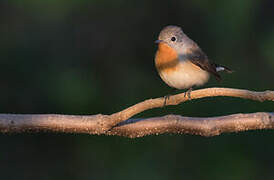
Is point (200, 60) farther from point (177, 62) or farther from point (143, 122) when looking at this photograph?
point (143, 122)

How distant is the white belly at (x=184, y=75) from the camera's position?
4367 mm

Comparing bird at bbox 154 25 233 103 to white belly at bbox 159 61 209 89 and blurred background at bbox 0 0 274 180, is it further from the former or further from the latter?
blurred background at bbox 0 0 274 180

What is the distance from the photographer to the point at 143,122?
121 inches

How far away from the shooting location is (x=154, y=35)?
20.6ft

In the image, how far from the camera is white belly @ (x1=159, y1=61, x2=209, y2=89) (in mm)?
4367

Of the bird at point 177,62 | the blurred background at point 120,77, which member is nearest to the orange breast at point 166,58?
the bird at point 177,62

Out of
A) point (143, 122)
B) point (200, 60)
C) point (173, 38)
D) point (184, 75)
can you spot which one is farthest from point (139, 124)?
point (200, 60)

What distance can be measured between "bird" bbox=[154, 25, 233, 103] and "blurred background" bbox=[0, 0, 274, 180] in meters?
1.03

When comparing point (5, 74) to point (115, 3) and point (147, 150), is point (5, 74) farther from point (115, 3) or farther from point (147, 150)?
point (147, 150)

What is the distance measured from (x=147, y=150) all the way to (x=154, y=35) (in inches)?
65.1

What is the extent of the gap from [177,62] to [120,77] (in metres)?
1.73

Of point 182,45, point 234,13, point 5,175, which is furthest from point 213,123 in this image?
point 5,175

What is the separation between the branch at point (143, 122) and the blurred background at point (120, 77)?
6.93 ft

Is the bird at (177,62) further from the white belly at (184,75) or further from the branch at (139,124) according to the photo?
the branch at (139,124)
